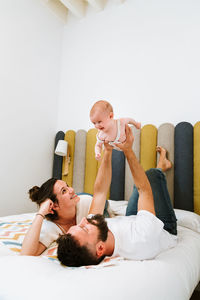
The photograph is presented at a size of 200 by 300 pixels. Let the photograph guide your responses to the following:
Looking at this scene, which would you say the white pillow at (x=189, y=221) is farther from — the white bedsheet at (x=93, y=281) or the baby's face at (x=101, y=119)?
the baby's face at (x=101, y=119)

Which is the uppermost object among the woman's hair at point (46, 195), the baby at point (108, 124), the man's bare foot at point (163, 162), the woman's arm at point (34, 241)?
the baby at point (108, 124)

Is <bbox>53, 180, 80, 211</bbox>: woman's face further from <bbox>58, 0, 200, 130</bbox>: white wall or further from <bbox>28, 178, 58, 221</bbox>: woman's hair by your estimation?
<bbox>58, 0, 200, 130</bbox>: white wall

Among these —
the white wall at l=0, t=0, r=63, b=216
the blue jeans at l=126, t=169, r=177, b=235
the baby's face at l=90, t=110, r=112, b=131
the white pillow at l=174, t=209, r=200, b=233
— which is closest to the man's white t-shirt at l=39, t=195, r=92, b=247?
the blue jeans at l=126, t=169, r=177, b=235

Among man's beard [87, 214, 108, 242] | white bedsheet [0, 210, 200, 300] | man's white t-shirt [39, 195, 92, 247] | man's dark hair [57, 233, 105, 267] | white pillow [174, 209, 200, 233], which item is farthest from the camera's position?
white pillow [174, 209, 200, 233]

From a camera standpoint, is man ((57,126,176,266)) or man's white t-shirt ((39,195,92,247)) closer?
man ((57,126,176,266))

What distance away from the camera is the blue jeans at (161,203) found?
149 centimetres

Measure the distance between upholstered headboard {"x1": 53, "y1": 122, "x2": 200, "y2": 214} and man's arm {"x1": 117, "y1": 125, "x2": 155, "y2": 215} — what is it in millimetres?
922

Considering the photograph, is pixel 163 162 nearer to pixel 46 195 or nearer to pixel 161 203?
pixel 161 203

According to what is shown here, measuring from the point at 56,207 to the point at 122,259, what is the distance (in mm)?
550

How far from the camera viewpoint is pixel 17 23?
273 centimetres

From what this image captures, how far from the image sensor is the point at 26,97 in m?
2.83

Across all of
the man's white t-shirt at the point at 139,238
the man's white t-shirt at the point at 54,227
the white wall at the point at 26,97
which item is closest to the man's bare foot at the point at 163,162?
the man's white t-shirt at the point at 54,227

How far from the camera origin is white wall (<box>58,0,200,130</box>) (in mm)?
2422

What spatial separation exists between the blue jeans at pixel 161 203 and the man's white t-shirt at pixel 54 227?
12.5 inches
